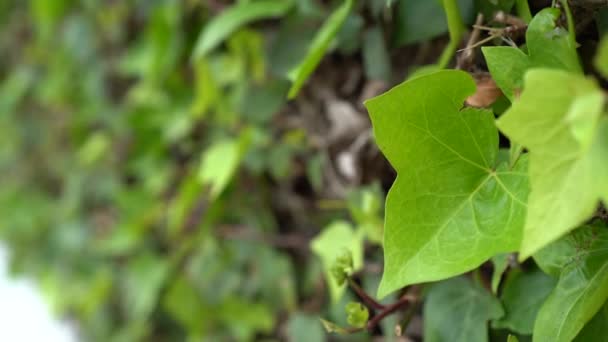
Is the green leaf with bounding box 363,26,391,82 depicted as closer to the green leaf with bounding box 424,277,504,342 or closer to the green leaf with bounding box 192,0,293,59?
the green leaf with bounding box 192,0,293,59

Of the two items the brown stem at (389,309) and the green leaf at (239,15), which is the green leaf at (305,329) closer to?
the brown stem at (389,309)

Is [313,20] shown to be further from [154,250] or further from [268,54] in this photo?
[154,250]

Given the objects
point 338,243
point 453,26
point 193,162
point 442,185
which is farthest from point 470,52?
point 193,162

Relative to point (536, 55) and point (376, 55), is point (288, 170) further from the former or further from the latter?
point (536, 55)

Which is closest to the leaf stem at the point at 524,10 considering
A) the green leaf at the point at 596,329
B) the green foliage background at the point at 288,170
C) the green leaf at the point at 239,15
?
the green foliage background at the point at 288,170

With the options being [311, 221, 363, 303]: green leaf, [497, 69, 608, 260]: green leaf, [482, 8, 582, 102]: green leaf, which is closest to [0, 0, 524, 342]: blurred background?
[311, 221, 363, 303]: green leaf

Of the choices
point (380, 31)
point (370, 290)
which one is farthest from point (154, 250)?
point (380, 31)
